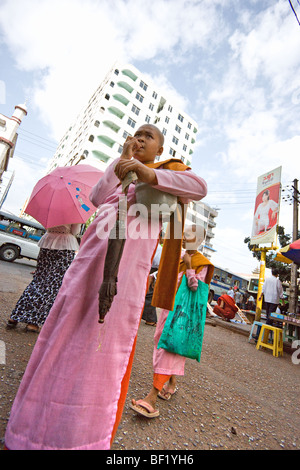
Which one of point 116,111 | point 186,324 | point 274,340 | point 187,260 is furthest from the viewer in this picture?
point 116,111

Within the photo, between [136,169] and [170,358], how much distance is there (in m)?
1.79

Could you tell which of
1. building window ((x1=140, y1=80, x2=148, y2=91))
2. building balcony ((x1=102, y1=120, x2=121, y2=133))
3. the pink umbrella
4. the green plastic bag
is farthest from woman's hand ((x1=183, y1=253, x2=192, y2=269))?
building window ((x1=140, y1=80, x2=148, y2=91))

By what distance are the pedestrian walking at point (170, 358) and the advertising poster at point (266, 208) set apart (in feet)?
23.2

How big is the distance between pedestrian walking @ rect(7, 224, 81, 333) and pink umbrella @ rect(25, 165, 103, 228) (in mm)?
296

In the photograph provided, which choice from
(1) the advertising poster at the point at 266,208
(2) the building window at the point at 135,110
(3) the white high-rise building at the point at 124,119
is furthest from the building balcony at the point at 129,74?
(1) the advertising poster at the point at 266,208

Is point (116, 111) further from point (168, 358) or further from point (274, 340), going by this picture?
point (168, 358)

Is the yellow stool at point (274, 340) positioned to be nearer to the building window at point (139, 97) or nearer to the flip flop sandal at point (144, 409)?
the flip flop sandal at point (144, 409)

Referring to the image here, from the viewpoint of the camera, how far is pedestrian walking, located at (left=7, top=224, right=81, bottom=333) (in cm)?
287

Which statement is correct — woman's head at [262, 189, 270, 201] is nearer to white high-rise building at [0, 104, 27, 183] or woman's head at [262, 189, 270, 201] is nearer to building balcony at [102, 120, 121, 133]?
white high-rise building at [0, 104, 27, 183]

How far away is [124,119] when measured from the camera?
3584cm

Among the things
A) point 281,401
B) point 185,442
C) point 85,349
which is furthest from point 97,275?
point 281,401

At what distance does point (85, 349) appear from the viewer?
105 centimetres

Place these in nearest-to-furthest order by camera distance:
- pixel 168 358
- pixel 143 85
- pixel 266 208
A: pixel 168 358 → pixel 266 208 → pixel 143 85

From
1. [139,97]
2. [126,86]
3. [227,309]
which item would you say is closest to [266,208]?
[227,309]
